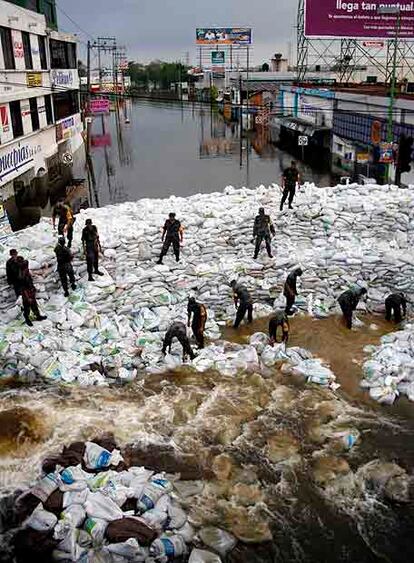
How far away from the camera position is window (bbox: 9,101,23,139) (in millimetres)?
23914

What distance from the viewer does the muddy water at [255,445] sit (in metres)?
6.46

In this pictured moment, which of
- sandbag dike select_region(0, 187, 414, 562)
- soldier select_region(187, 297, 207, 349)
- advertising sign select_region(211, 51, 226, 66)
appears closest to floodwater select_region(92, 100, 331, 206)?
advertising sign select_region(211, 51, 226, 66)

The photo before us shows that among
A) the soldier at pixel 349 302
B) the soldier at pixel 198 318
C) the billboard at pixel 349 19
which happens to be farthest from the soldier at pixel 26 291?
the billboard at pixel 349 19

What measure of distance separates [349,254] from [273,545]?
8.40 m

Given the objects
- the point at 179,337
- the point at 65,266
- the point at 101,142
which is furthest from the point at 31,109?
the point at 179,337

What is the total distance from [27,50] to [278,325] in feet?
73.9

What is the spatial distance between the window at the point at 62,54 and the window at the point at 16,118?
8.18 meters

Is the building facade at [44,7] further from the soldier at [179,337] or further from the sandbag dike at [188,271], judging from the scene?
the soldier at [179,337]

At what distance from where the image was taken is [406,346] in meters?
10.0

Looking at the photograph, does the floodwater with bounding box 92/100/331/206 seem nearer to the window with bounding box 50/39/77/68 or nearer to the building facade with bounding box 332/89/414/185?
the building facade with bounding box 332/89/414/185

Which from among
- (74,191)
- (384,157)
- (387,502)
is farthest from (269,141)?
(387,502)

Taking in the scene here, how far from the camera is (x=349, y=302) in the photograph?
11.0 meters

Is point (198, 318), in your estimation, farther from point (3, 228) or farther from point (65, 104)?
point (65, 104)

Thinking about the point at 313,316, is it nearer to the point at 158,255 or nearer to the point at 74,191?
the point at 158,255
